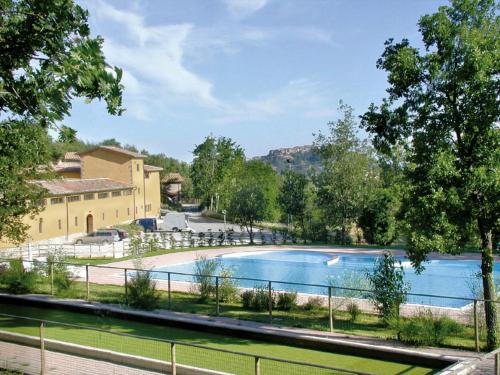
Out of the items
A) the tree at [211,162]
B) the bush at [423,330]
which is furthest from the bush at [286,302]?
the tree at [211,162]

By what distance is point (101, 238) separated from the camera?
35.9 meters

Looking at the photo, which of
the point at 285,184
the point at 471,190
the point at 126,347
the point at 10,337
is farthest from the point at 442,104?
the point at 285,184

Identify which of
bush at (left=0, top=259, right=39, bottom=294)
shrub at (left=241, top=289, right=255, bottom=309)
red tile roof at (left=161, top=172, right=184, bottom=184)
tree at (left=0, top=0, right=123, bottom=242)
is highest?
red tile roof at (left=161, top=172, right=184, bottom=184)

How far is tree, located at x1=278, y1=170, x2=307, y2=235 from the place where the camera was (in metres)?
35.7

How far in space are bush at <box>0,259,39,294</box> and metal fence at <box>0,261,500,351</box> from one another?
40cm

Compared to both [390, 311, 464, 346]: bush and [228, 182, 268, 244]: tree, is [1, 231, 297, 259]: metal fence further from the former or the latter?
[390, 311, 464, 346]: bush

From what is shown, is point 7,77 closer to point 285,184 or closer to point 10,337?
point 10,337

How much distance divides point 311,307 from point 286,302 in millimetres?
719

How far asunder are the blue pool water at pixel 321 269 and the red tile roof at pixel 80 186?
14.6 metres

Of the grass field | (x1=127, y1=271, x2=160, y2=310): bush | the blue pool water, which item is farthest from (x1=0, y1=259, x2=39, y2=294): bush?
the blue pool water

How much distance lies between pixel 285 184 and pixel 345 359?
87.8ft

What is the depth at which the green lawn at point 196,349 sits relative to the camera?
909 centimetres

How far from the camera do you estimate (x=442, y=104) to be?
10.6 meters

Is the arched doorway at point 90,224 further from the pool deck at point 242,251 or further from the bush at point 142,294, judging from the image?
the bush at point 142,294
